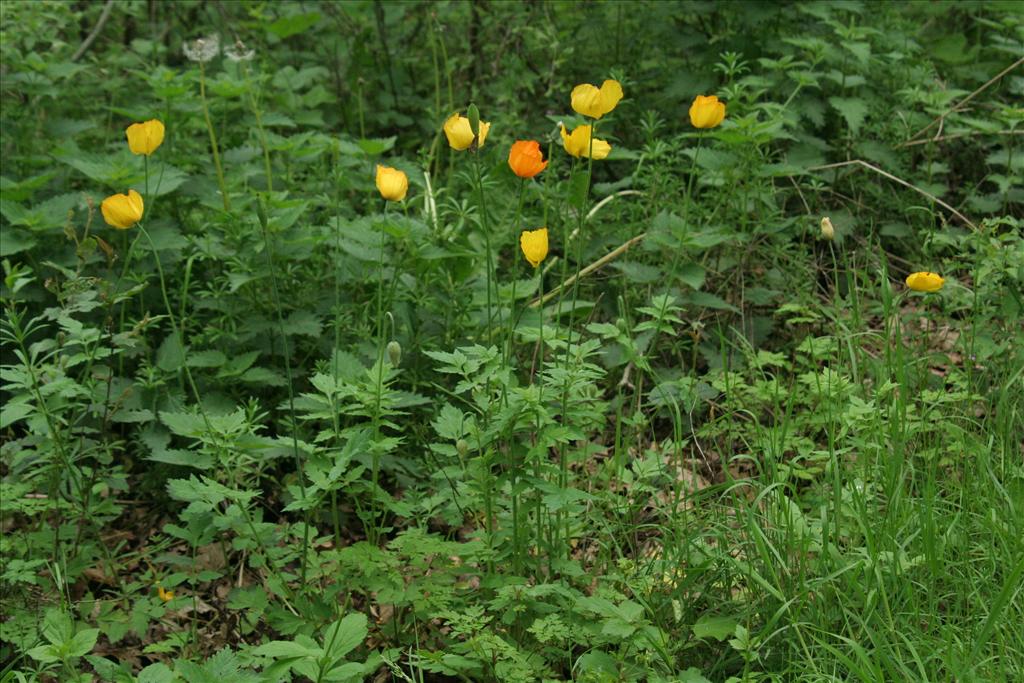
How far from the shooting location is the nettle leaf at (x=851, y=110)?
3602 mm

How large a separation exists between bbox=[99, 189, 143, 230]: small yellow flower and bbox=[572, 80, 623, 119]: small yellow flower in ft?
3.10

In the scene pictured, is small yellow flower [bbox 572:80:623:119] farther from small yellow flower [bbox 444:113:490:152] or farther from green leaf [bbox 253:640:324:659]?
green leaf [bbox 253:640:324:659]

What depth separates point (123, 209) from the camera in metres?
2.19

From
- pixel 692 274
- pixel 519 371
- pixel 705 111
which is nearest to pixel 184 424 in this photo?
pixel 519 371

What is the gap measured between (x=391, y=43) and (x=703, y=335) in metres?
2.66

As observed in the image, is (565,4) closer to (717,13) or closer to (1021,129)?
(717,13)

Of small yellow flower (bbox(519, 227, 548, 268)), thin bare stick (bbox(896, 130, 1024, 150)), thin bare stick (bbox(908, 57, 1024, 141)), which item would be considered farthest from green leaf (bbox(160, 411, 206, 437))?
thin bare stick (bbox(908, 57, 1024, 141))

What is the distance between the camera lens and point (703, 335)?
320 cm

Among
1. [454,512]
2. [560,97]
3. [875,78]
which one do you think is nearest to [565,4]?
[560,97]

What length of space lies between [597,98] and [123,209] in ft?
3.33

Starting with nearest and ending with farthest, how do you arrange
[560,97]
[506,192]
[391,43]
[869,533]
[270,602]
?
[869,533]
[270,602]
[506,192]
[560,97]
[391,43]

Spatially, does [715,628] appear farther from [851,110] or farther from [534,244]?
[851,110]


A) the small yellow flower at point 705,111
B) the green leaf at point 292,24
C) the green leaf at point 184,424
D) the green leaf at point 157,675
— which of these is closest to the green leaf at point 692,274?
the small yellow flower at point 705,111

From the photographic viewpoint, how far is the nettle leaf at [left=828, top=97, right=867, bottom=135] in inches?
142
